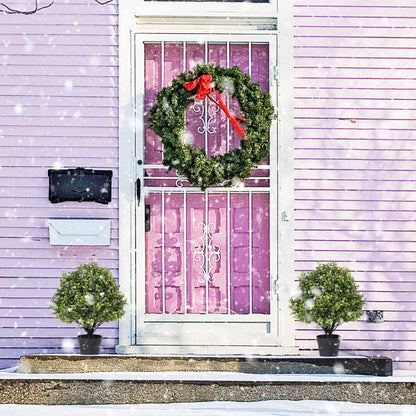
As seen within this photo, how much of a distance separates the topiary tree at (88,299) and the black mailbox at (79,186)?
74 cm

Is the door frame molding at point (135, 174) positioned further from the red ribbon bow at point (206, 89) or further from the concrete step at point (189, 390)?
the concrete step at point (189, 390)

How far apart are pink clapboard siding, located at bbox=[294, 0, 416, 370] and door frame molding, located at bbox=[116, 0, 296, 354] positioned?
0.08 meters

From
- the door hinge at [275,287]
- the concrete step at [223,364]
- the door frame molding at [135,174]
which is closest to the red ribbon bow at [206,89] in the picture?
the door frame molding at [135,174]

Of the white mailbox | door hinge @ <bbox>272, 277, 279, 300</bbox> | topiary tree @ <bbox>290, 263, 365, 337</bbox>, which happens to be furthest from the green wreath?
topiary tree @ <bbox>290, 263, 365, 337</bbox>

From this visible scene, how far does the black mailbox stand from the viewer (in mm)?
7051

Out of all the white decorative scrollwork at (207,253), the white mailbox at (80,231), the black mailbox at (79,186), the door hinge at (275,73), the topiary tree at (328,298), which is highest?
the door hinge at (275,73)

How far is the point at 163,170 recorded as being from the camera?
7207 millimetres

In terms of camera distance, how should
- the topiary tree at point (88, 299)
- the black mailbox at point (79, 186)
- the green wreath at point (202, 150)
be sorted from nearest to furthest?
the topiary tree at point (88, 299) < the green wreath at point (202, 150) < the black mailbox at point (79, 186)

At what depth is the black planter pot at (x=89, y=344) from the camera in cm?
656

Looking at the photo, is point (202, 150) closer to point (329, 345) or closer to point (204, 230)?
point (204, 230)

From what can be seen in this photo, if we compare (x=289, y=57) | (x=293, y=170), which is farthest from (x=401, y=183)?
(x=289, y=57)

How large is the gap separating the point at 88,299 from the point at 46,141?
155 cm

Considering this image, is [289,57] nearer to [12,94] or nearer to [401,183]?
[401,183]

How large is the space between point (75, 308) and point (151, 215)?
4.00ft
